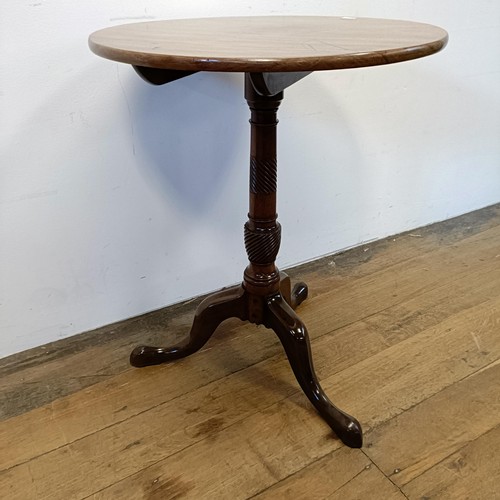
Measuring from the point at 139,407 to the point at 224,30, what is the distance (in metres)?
0.82

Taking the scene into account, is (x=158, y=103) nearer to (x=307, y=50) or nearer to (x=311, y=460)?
(x=307, y=50)

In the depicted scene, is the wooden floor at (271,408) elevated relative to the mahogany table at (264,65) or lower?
lower

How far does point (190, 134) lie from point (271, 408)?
72 cm

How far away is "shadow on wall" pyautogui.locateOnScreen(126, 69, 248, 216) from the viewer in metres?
1.41

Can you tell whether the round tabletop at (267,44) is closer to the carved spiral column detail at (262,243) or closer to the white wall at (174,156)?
the white wall at (174,156)

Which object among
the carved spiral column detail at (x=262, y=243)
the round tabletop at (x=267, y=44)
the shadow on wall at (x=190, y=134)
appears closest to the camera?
the round tabletop at (x=267, y=44)

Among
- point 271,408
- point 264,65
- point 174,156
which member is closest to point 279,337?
point 271,408

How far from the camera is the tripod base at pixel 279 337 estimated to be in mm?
1179

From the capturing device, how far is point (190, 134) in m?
1.48

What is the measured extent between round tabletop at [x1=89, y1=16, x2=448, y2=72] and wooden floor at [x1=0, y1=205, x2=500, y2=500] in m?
0.76

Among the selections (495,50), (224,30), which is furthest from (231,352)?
(495,50)

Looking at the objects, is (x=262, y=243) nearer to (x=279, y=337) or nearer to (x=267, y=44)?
(x=279, y=337)

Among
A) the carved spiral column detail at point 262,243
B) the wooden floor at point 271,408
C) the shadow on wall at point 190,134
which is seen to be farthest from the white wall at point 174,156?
the carved spiral column detail at point 262,243

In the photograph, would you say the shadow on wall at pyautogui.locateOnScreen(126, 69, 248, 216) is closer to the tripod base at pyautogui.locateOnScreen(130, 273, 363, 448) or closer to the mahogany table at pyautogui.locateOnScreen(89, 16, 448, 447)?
the mahogany table at pyautogui.locateOnScreen(89, 16, 448, 447)
